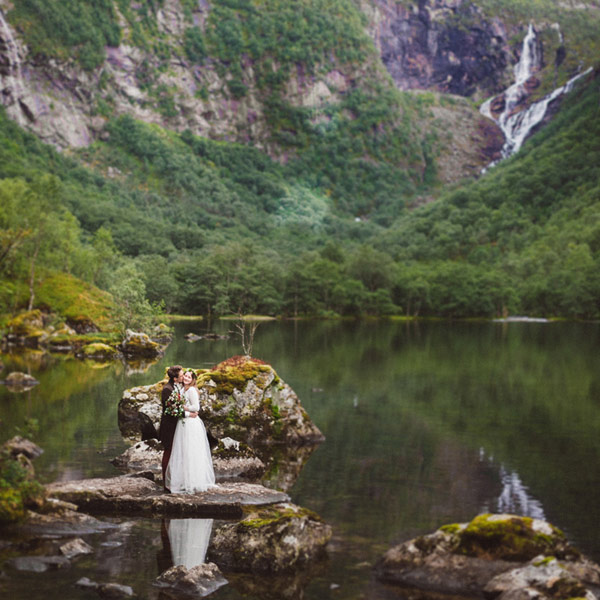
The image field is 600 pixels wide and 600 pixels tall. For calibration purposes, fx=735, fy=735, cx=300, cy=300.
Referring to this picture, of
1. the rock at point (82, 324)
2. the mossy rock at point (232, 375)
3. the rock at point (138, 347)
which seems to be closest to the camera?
the mossy rock at point (232, 375)

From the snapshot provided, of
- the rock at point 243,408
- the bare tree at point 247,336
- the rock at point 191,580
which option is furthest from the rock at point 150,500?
the bare tree at point 247,336

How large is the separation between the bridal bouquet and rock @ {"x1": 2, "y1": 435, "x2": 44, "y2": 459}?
239 inches

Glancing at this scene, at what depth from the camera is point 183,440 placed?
19188 millimetres

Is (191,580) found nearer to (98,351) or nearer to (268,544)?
(268,544)

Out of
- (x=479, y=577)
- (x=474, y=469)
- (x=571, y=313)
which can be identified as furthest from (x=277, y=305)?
(x=479, y=577)

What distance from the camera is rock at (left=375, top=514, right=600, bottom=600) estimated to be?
13.9 meters

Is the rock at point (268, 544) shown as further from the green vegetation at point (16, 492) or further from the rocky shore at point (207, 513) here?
the green vegetation at point (16, 492)

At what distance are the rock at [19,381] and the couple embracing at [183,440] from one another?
23.0 m

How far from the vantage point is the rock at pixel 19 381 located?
40.1 meters

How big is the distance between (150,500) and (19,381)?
84.7 feet

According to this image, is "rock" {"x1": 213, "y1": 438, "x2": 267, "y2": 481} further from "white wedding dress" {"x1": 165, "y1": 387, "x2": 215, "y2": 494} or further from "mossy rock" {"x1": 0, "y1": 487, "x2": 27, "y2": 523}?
"mossy rock" {"x1": 0, "y1": 487, "x2": 27, "y2": 523}

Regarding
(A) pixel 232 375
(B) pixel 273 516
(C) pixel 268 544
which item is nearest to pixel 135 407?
(A) pixel 232 375

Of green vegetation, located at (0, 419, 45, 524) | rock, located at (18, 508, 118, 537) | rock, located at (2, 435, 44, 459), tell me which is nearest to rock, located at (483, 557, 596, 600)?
rock, located at (18, 508, 118, 537)

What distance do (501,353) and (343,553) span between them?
5936cm
